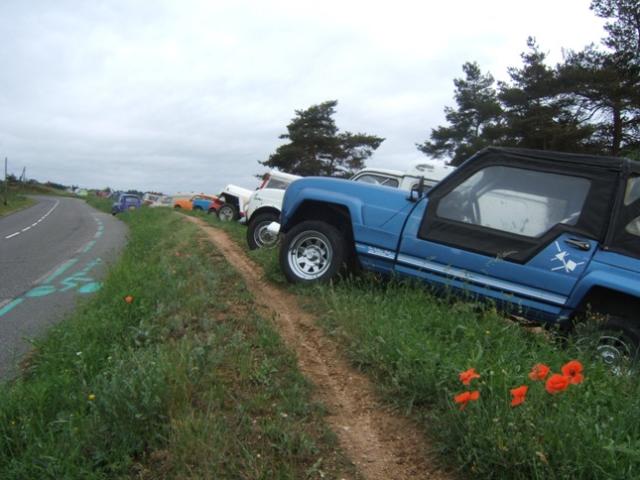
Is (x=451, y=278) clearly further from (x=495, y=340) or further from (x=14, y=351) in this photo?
(x=14, y=351)

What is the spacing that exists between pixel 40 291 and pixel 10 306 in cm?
129

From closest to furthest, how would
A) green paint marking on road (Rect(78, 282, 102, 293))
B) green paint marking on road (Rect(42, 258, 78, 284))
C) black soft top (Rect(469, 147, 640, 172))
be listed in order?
black soft top (Rect(469, 147, 640, 172)) → green paint marking on road (Rect(78, 282, 102, 293)) → green paint marking on road (Rect(42, 258, 78, 284))

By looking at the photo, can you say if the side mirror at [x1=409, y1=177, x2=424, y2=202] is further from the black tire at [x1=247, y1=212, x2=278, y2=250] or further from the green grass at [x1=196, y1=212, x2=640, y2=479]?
the black tire at [x1=247, y1=212, x2=278, y2=250]

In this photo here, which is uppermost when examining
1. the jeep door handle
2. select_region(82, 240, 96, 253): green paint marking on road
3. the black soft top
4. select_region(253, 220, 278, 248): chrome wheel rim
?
the black soft top

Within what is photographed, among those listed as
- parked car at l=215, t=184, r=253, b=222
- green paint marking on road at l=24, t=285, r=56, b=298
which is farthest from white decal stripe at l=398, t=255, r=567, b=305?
parked car at l=215, t=184, r=253, b=222

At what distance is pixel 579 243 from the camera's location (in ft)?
13.7

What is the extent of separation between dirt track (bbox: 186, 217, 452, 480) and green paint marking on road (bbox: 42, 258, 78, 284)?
7.73 meters

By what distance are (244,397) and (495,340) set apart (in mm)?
1847

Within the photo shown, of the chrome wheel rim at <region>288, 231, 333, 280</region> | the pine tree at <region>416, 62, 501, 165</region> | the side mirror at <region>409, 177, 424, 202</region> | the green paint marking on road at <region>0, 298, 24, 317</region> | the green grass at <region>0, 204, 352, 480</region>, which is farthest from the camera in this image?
the pine tree at <region>416, 62, 501, 165</region>

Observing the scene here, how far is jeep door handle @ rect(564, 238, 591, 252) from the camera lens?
4.14 metres

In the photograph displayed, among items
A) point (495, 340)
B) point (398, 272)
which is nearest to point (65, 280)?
point (398, 272)

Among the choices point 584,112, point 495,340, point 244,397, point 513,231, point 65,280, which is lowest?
point 65,280

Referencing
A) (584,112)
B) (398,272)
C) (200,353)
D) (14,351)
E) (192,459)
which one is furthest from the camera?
(584,112)

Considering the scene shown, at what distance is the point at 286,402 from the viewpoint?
2.95 m
